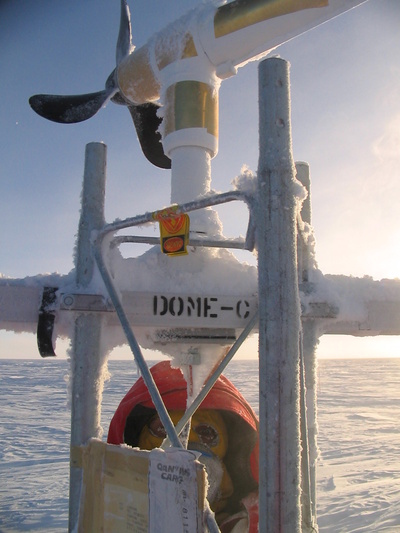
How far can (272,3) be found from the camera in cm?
336

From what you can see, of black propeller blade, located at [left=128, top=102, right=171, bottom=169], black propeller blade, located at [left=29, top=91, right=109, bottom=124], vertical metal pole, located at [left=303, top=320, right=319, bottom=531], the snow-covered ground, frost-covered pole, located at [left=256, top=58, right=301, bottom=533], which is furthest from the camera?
the snow-covered ground

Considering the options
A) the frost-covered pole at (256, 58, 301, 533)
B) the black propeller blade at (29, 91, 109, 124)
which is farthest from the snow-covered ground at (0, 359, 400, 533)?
the black propeller blade at (29, 91, 109, 124)

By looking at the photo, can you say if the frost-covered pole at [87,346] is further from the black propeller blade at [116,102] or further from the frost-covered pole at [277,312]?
the black propeller blade at [116,102]

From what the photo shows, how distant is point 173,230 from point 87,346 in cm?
82

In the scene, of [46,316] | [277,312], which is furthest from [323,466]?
[277,312]

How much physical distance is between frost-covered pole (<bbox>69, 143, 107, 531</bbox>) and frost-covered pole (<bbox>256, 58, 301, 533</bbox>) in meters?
1.18

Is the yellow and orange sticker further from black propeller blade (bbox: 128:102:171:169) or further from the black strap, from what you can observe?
black propeller blade (bbox: 128:102:171:169)

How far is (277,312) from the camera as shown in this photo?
1592mm

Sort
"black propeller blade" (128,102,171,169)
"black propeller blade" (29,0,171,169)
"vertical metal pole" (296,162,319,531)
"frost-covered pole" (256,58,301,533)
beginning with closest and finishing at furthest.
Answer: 1. "frost-covered pole" (256,58,301,533)
2. "vertical metal pole" (296,162,319,531)
3. "black propeller blade" (29,0,171,169)
4. "black propeller blade" (128,102,171,169)

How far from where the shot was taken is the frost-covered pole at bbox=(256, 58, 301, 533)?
1.53 meters

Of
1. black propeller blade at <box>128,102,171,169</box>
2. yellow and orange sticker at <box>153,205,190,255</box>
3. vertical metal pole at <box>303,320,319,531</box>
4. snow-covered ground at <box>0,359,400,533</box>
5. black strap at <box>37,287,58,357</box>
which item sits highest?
black propeller blade at <box>128,102,171,169</box>

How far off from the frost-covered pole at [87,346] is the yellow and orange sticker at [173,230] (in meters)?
0.57

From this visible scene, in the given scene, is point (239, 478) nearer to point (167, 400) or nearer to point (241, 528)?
point (241, 528)

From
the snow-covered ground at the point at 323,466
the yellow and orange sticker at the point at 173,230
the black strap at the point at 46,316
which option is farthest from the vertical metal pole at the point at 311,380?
the black strap at the point at 46,316
